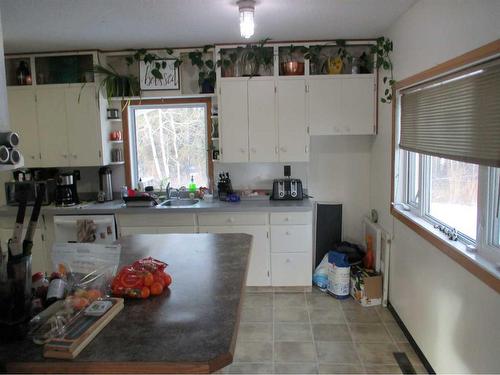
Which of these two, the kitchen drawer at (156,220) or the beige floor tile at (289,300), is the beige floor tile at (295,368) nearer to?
the beige floor tile at (289,300)

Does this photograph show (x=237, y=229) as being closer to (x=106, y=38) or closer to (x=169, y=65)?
(x=169, y=65)

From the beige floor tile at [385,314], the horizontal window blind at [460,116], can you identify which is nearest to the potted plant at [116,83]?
the horizontal window blind at [460,116]

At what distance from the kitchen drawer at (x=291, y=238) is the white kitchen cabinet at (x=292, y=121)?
0.68 m

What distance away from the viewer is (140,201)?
3.77m

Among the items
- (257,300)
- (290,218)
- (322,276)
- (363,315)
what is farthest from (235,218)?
(363,315)

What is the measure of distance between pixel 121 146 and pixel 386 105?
2750 mm

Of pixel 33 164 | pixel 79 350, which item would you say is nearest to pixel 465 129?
pixel 79 350

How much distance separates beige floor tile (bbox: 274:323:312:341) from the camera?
9.72 ft

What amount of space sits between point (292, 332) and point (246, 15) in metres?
2.38

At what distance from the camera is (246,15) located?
2621 millimetres

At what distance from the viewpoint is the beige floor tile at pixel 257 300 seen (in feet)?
11.6

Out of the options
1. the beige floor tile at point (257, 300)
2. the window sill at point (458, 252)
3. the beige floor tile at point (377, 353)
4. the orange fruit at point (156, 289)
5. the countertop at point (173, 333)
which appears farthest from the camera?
the beige floor tile at point (257, 300)

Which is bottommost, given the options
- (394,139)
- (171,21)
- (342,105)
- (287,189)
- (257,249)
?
(257,249)

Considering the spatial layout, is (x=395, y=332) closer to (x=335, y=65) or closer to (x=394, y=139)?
(x=394, y=139)
